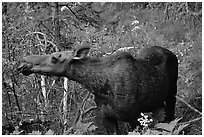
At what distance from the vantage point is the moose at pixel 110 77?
6254mm

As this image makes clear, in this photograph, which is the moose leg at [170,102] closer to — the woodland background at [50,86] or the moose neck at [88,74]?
the woodland background at [50,86]

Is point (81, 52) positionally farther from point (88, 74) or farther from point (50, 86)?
point (50, 86)

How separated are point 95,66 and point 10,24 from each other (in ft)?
5.63

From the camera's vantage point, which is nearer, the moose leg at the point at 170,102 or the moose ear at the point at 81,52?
the moose ear at the point at 81,52

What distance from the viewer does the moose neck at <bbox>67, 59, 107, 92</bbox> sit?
632 cm

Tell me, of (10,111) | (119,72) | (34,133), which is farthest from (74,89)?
(34,133)

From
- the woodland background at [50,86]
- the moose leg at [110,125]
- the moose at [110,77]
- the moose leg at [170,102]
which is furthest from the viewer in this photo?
the moose leg at [170,102]

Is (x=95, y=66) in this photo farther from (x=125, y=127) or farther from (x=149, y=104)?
(x=125, y=127)

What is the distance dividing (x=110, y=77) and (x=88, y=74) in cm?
27

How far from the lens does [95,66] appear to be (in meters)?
6.38

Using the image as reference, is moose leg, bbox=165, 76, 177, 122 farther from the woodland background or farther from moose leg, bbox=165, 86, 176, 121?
the woodland background

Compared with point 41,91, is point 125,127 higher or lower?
lower

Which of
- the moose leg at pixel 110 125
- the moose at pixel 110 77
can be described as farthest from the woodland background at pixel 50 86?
the moose at pixel 110 77

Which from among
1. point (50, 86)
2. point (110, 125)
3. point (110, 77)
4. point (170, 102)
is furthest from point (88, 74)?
point (170, 102)
